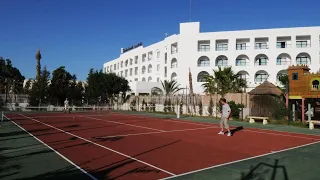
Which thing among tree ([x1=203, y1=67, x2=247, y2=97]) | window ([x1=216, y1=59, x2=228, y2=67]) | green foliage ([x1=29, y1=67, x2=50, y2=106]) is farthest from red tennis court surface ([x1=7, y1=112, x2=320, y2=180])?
window ([x1=216, y1=59, x2=228, y2=67])

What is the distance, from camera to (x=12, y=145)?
33.0 ft

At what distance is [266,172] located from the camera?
6797mm

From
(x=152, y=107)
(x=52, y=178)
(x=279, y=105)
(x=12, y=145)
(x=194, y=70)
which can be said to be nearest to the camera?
(x=52, y=178)

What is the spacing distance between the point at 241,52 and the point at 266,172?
47658mm

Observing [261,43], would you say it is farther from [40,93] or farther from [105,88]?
[40,93]

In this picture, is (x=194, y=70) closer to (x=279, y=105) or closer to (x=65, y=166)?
(x=279, y=105)

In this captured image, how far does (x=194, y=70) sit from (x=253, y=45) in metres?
11.6

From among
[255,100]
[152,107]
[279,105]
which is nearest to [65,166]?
[279,105]

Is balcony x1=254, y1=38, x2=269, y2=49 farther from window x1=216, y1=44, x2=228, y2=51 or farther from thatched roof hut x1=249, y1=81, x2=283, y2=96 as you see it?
thatched roof hut x1=249, y1=81, x2=283, y2=96

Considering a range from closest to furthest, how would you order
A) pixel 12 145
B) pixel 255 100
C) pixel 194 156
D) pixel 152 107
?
pixel 194 156 → pixel 12 145 → pixel 255 100 → pixel 152 107

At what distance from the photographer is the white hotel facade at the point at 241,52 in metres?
49.3

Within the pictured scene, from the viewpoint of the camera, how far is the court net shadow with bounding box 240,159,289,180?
250 inches

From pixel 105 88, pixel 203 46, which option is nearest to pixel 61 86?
pixel 105 88

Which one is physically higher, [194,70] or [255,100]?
[194,70]
